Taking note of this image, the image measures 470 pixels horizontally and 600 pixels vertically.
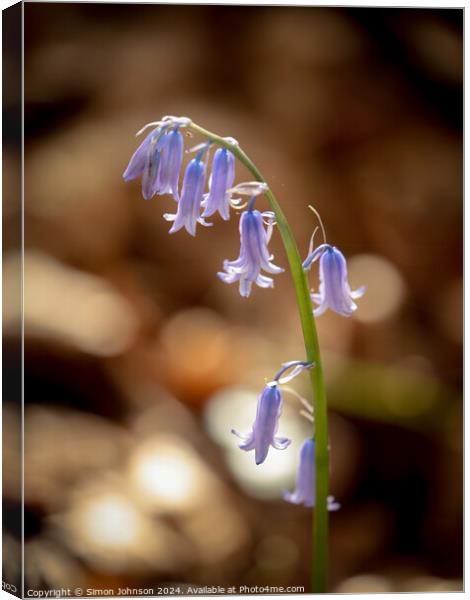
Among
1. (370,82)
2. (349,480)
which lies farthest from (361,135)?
(349,480)

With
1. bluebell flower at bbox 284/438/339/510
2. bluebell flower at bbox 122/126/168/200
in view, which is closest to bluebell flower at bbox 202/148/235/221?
bluebell flower at bbox 122/126/168/200

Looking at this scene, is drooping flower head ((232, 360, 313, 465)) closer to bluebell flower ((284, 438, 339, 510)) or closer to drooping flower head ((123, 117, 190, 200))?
bluebell flower ((284, 438, 339, 510))

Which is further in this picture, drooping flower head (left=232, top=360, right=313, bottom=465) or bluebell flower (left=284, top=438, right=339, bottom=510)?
bluebell flower (left=284, top=438, right=339, bottom=510)

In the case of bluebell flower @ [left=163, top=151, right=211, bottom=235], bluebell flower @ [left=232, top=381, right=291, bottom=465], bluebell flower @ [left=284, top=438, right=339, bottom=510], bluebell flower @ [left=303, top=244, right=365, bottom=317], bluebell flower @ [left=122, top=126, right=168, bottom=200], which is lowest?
bluebell flower @ [left=284, top=438, right=339, bottom=510]

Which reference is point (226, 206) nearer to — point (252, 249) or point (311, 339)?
point (252, 249)

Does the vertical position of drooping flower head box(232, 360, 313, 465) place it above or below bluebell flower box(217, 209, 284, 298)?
below

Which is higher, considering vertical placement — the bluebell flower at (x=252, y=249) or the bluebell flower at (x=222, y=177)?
the bluebell flower at (x=222, y=177)

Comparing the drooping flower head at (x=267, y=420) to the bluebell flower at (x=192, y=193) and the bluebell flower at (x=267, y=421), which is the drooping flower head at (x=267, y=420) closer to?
the bluebell flower at (x=267, y=421)

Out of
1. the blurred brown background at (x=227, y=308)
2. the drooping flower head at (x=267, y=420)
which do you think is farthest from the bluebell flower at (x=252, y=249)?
the blurred brown background at (x=227, y=308)

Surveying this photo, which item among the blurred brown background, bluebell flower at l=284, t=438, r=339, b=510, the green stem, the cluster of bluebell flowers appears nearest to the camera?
the green stem
